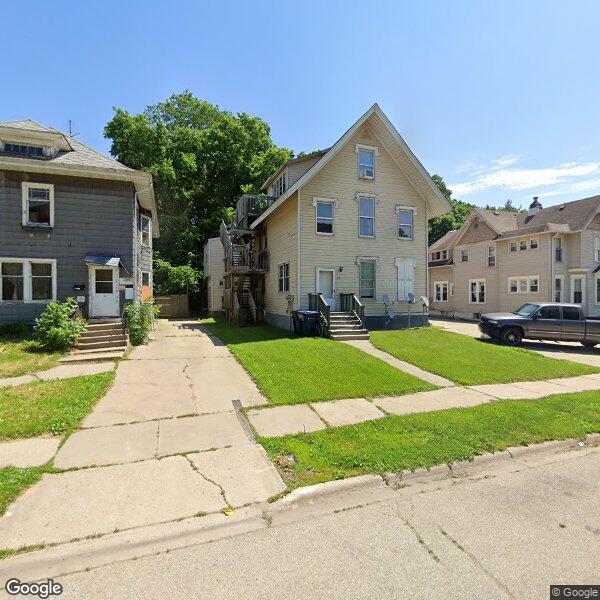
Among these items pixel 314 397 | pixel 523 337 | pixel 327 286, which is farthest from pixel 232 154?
pixel 314 397

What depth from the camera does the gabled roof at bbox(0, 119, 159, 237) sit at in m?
12.8

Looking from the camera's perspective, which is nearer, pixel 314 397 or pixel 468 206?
pixel 314 397

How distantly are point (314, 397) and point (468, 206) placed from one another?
6085 centimetres

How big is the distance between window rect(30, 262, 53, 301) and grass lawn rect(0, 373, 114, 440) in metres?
6.96

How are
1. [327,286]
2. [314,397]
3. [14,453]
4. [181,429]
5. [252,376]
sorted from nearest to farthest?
[14,453] < [181,429] < [314,397] < [252,376] < [327,286]

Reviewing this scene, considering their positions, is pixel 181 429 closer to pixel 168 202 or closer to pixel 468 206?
pixel 168 202

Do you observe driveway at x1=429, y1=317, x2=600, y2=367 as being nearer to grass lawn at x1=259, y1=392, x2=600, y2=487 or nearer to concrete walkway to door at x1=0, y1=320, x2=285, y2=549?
grass lawn at x1=259, y1=392, x2=600, y2=487

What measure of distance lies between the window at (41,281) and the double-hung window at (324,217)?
1127 centimetres

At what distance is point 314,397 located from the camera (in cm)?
711

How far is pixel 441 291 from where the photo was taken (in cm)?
3369

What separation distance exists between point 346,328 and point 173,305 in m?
15.9

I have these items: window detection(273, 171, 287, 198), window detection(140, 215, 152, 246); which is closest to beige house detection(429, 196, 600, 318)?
window detection(273, 171, 287, 198)

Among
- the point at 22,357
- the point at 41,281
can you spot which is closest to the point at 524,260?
the point at 41,281

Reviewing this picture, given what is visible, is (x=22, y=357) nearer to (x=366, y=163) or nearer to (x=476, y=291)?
(x=366, y=163)
